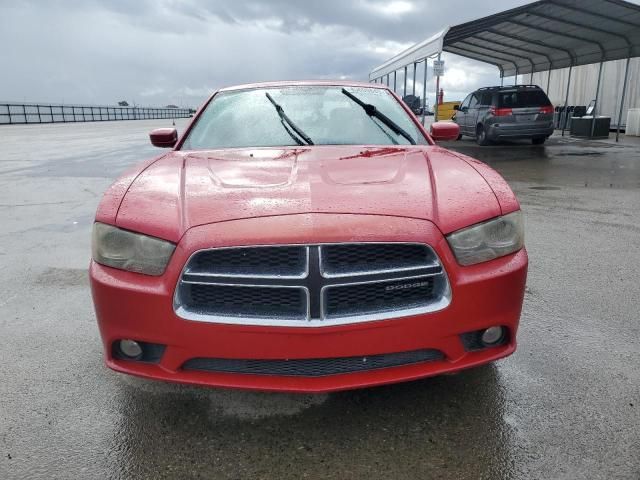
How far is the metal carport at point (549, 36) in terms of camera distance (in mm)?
13664

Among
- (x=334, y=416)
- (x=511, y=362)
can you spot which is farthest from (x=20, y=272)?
(x=511, y=362)

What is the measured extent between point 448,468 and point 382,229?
2.96ft

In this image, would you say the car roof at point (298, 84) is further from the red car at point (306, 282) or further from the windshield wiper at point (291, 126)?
the red car at point (306, 282)

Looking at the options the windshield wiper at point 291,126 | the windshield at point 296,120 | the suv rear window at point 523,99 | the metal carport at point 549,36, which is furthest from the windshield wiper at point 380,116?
the metal carport at point 549,36

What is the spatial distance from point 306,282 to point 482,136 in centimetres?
1458

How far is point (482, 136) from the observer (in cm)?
1510

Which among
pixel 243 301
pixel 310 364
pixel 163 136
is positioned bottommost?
pixel 310 364

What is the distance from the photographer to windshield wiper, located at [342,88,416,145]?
317 centimetres

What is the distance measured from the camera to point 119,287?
1.90 metres

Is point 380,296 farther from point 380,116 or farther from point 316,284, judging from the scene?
point 380,116

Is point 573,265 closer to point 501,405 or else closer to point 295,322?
point 501,405

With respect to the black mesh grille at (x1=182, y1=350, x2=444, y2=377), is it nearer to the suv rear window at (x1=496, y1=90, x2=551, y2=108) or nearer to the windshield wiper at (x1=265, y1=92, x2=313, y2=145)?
the windshield wiper at (x1=265, y1=92, x2=313, y2=145)

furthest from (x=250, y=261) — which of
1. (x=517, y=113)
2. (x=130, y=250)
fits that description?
(x=517, y=113)

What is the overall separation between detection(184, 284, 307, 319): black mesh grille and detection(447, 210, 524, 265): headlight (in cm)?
64
